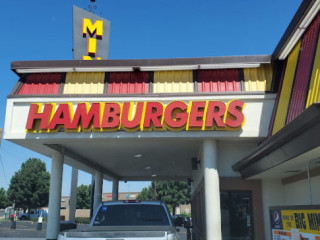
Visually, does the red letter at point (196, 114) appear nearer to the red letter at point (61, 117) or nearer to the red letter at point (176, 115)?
the red letter at point (176, 115)

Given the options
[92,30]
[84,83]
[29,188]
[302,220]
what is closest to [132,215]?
[302,220]

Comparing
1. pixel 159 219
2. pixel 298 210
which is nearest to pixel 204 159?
pixel 159 219

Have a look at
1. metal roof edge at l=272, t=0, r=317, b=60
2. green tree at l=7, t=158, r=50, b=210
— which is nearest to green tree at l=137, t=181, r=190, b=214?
green tree at l=7, t=158, r=50, b=210

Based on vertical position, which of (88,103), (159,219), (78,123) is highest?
(88,103)

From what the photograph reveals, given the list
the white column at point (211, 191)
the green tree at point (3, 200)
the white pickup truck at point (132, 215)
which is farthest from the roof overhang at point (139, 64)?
the green tree at point (3, 200)

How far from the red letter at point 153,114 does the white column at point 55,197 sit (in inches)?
190

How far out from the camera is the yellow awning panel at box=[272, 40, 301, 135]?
32.7 feet

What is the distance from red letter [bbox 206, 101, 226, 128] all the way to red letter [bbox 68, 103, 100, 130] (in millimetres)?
4050

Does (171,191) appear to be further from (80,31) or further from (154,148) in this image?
(154,148)

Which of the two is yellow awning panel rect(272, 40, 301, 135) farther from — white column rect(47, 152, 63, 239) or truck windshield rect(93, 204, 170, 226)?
white column rect(47, 152, 63, 239)

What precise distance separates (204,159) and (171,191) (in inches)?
2459

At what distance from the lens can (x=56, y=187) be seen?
14.1 meters

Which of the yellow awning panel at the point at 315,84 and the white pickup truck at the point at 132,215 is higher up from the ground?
the yellow awning panel at the point at 315,84

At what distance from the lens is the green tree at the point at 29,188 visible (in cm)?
6506
